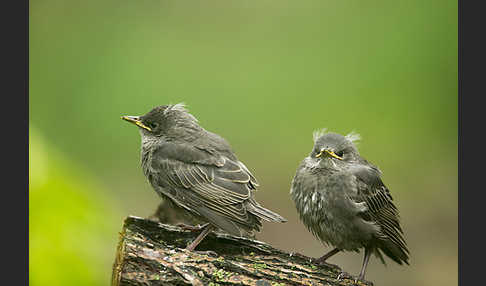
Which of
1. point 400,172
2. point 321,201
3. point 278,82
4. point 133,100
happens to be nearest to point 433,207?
point 400,172

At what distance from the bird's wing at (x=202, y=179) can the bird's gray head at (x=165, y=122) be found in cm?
24

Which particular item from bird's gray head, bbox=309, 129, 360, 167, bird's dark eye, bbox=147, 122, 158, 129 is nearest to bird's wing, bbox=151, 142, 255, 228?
bird's dark eye, bbox=147, 122, 158, 129

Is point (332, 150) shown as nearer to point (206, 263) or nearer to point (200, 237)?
point (200, 237)

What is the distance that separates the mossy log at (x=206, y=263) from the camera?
17.7 ft

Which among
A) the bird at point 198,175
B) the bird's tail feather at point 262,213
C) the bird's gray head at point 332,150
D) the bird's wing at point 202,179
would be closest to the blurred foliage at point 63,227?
the bird at point 198,175

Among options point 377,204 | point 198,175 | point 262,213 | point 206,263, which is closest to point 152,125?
point 198,175

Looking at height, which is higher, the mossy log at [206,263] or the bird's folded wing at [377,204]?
the bird's folded wing at [377,204]

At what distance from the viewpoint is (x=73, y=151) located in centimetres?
1190

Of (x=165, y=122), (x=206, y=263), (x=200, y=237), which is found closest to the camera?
(x=206, y=263)

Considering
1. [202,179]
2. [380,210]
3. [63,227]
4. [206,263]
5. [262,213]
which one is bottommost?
[206,263]

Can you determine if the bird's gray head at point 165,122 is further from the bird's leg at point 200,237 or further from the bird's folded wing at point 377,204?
the bird's folded wing at point 377,204

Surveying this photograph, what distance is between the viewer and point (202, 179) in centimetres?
638

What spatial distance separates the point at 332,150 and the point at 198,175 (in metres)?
1.55

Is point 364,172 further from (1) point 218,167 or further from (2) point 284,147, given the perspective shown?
(2) point 284,147
